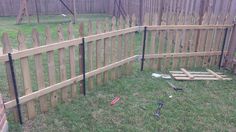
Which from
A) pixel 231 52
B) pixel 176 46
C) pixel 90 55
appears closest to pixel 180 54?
pixel 176 46

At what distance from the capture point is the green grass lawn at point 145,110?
3.18m

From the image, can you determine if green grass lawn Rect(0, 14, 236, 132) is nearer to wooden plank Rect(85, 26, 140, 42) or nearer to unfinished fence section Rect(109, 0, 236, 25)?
wooden plank Rect(85, 26, 140, 42)

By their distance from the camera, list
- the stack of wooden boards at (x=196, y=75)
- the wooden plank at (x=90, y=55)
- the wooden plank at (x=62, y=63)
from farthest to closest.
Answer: the stack of wooden boards at (x=196, y=75)
the wooden plank at (x=90, y=55)
the wooden plank at (x=62, y=63)

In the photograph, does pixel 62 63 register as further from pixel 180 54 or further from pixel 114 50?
pixel 180 54

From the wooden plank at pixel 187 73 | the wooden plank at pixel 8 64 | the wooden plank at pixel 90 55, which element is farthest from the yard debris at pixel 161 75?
the wooden plank at pixel 8 64

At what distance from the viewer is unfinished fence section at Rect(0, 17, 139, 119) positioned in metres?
2.98

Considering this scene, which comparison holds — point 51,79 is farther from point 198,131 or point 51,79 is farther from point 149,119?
point 198,131

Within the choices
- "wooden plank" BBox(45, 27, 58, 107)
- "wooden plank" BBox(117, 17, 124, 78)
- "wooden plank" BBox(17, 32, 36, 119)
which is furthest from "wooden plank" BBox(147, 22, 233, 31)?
"wooden plank" BBox(17, 32, 36, 119)

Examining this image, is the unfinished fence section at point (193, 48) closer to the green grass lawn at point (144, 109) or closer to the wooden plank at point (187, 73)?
the wooden plank at point (187, 73)

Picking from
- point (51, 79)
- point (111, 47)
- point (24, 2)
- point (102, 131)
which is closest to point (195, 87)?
point (111, 47)

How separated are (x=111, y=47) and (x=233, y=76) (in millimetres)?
2893

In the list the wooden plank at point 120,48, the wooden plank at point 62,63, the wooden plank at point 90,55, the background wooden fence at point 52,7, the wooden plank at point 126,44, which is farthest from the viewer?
the background wooden fence at point 52,7

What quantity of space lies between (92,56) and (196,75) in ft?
7.96

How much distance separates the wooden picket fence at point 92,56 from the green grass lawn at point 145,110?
0.28 m
